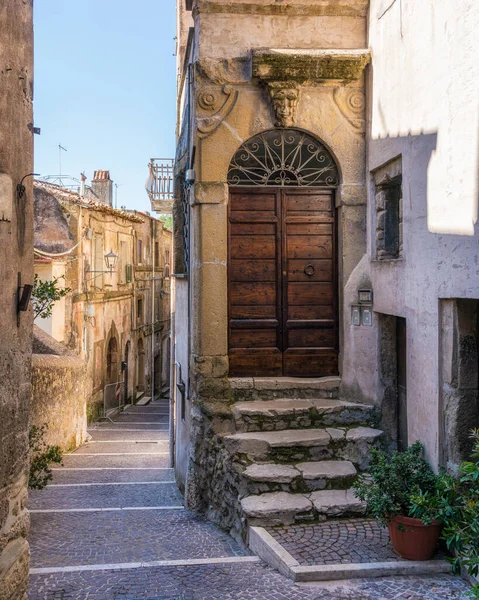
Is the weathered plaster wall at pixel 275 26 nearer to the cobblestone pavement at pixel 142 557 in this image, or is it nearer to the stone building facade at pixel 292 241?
the stone building facade at pixel 292 241

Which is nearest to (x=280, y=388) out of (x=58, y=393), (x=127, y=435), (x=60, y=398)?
(x=58, y=393)

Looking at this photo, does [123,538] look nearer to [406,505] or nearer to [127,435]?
[406,505]

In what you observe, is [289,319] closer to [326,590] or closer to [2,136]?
[326,590]

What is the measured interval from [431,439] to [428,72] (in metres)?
3.46

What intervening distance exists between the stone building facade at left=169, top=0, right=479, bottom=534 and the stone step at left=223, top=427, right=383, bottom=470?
2 centimetres

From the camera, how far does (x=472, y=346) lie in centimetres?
523

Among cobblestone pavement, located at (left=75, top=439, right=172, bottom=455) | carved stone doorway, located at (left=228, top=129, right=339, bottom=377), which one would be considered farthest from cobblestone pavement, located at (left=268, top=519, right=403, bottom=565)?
cobblestone pavement, located at (left=75, top=439, right=172, bottom=455)

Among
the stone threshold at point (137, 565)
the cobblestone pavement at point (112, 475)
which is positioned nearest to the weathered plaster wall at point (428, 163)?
the stone threshold at point (137, 565)

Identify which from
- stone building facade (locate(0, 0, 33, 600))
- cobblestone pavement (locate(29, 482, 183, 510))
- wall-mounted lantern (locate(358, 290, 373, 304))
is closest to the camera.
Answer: stone building facade (locate(0, 0, 33, 600))

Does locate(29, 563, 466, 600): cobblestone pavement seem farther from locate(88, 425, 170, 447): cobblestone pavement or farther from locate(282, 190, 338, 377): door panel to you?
locate(88, 425, 170, 447): cobblestone pavement

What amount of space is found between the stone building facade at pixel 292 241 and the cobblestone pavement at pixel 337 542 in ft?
1.93

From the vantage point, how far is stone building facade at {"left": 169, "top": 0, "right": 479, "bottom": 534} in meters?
7.06

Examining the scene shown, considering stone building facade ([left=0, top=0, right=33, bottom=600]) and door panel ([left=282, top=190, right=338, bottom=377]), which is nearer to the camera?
stone building facade ([left=0, top=0, right=33, bottom=600])

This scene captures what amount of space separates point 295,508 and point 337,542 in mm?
574
